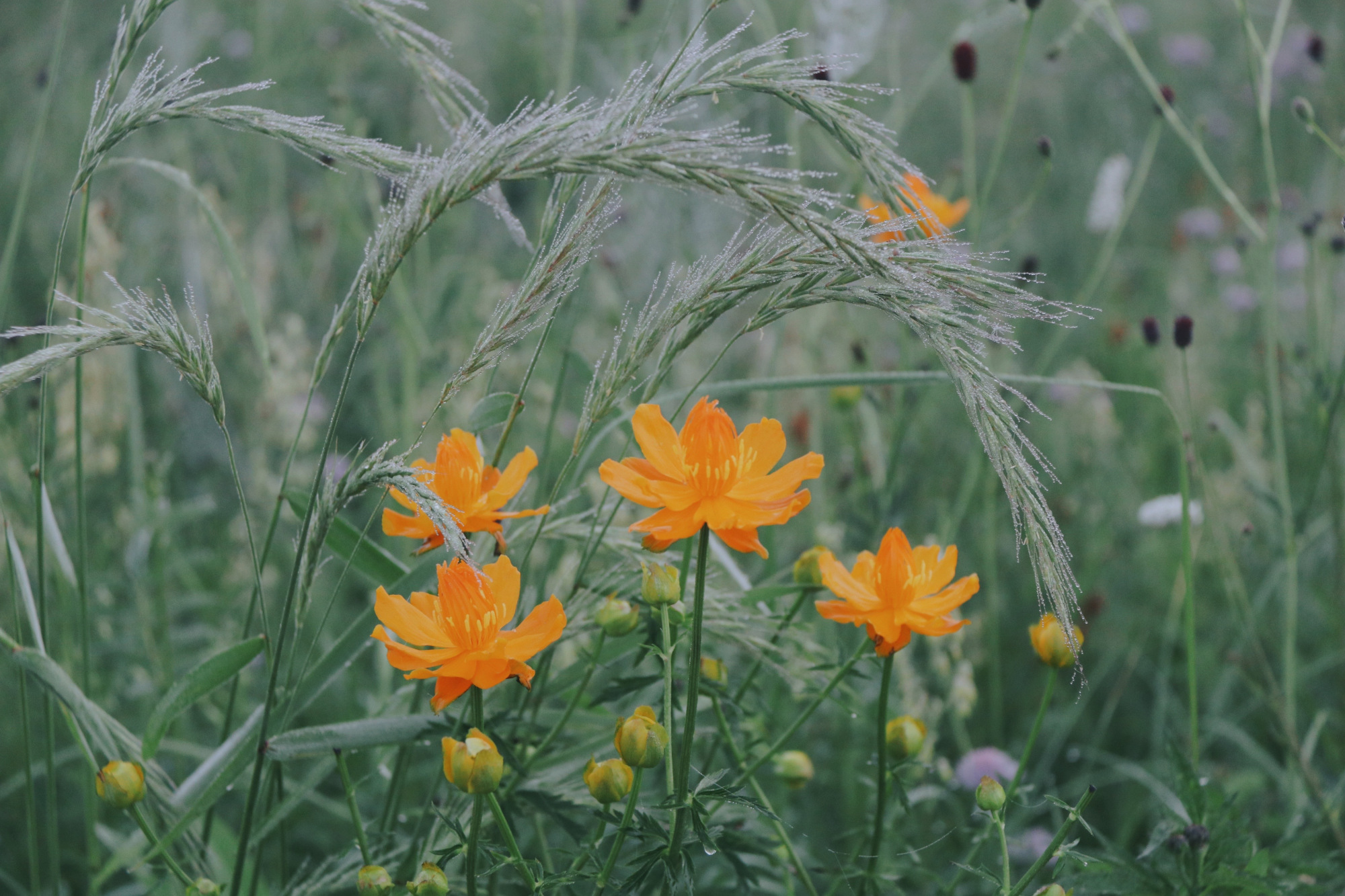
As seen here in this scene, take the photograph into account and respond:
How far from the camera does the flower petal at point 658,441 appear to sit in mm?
966

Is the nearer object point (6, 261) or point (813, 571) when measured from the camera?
point (813, 571)

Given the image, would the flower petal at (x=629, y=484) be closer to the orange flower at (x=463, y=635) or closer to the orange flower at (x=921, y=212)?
the orange flower at (x=463, y=635)

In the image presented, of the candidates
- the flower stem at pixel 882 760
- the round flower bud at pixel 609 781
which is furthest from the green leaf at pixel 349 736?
the flower stem at pixel 882 760

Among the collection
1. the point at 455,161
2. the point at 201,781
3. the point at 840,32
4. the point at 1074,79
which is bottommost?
the point at 201,781

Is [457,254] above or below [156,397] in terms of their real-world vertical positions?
above

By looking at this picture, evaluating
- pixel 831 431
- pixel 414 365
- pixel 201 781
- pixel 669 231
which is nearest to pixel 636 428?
pixel 201 781

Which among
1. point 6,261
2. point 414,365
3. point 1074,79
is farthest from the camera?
point 1074,79

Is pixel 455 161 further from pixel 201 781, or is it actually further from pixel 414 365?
pixel 414 365

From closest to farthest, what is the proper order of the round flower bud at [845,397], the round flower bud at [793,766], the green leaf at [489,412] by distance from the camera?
the green leaf at [489,412], the round flower bud at [793,766], the round flower bud at [845,397]

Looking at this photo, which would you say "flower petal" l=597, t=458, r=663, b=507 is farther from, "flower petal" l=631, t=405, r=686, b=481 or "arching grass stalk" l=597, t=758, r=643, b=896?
"arching grass stalk" l=597, t=758, r=643, b=896

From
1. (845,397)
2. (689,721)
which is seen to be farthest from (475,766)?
(845,397)

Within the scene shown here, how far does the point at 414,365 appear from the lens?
2301 millimetres

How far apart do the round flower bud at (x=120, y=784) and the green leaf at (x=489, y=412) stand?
1.44 ft

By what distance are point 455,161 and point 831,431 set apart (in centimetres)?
243
